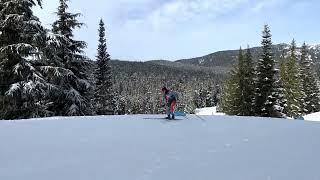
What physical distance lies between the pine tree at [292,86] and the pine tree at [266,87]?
1004 centimetres

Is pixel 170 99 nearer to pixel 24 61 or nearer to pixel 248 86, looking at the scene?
pixel 24 61

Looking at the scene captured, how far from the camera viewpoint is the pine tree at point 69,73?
99.9ft

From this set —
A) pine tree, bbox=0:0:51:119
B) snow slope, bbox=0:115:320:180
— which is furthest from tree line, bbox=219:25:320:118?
snow slope, bbox=0:115:320:180

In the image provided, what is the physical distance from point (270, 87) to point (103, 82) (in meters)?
18.8

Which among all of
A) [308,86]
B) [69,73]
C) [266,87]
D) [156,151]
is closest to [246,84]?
[266,87]

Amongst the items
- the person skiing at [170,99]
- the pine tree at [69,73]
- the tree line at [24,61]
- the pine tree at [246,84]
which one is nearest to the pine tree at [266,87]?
the pine tree at [246,84]

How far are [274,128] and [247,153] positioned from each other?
5.73 metres

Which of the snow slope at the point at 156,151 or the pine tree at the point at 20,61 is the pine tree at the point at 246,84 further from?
the snow slope at the point at 156,151

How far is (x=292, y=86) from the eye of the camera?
59.6 metres

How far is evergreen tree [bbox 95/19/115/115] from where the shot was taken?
1937 inches

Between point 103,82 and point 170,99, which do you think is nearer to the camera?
point 170,99

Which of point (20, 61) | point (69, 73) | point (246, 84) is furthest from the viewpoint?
point (246, 84)

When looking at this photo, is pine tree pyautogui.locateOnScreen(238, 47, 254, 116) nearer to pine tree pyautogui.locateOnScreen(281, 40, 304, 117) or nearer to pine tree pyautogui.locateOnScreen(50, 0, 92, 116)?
pine tree pyautogui.locateOnScreen(281, 40, 304, 117)

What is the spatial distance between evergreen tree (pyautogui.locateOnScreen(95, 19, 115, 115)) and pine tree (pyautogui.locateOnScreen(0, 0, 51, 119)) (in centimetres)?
2293
